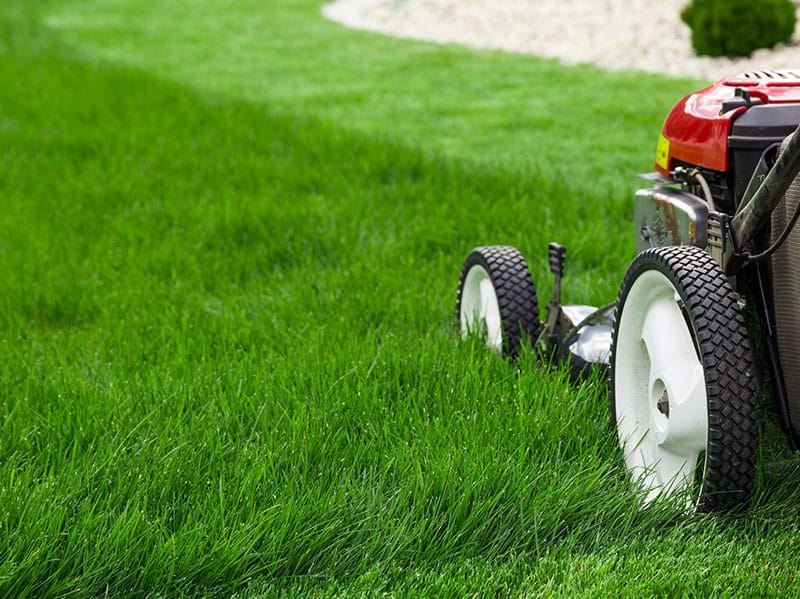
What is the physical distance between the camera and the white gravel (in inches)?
364

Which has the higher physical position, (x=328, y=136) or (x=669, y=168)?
(x=669, y=168)

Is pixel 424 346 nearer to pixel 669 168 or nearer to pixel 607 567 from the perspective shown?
pixel 669 168

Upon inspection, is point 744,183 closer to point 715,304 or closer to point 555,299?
point 715,304

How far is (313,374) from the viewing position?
254cm

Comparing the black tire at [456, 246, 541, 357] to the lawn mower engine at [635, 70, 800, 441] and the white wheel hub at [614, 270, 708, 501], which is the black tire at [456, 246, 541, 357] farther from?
the white wheel hub at [614, 270, 708, 501]

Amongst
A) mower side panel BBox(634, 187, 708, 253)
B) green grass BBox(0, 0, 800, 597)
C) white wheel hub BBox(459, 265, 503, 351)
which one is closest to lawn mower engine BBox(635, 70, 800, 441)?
mower side panel BBox(634, 187, 708, 253)

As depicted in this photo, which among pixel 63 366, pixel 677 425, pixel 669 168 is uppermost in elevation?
pixel 669 168

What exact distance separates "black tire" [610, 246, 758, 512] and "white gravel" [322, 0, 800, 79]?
22.4 ft

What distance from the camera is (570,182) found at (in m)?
4.96

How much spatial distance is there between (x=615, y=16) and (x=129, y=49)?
5.76m

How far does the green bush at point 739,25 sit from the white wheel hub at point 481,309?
22.3 feet

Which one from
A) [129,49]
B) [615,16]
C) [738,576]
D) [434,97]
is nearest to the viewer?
[738,576]

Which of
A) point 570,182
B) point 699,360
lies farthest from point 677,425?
point 570,182

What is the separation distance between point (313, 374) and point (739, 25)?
7.72m
